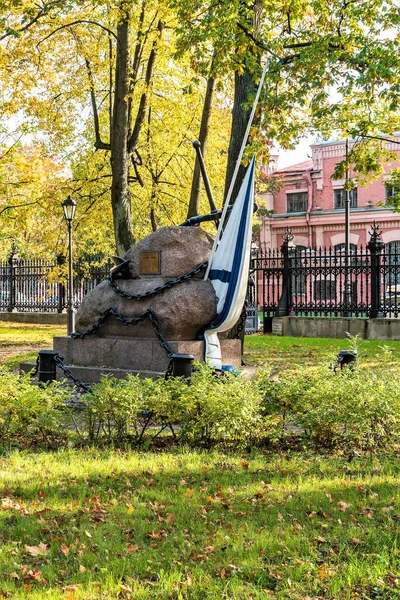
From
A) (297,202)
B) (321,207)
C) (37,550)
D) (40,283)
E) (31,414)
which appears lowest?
(37,550)

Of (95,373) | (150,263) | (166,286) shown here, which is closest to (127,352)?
(95,373)

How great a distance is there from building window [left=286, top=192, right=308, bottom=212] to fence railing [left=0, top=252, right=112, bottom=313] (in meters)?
19.7

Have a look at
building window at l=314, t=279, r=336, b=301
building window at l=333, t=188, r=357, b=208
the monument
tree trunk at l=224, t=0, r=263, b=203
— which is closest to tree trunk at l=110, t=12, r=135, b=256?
tree trunk at l=224, t=0, r=263, b=203

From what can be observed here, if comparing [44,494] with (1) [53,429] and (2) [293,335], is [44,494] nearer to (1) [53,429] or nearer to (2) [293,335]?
(1) [53,429]

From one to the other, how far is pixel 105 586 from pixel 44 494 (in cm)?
167

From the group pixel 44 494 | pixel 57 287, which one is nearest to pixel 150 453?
pixel 44 494

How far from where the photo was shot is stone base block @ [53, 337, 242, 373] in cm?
885

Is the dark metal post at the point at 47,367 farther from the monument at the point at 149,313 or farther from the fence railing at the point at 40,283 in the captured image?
the fence railing at the point at 40,283

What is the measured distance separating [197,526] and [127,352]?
496 centimetres

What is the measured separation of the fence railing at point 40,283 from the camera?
86.2ft

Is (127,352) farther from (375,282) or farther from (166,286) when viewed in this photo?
(375,282)

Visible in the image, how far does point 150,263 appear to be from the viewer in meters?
9.40

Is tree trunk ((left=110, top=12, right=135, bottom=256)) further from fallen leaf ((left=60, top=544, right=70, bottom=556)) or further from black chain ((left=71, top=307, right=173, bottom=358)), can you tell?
fallen leaf ((left=60, top=544, right=70, bottom=556))

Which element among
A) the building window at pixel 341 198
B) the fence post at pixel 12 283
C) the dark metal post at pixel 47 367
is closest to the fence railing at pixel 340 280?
the fence post at pixel 12 283
